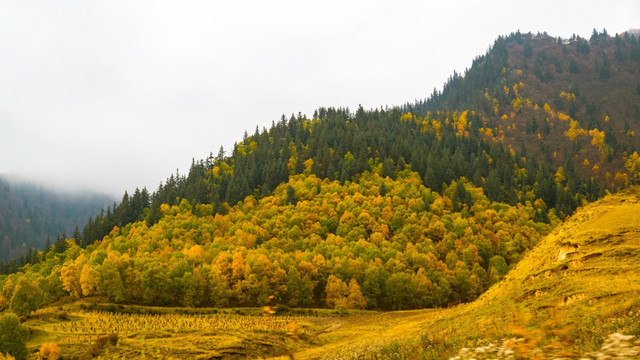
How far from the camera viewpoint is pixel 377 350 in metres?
19.0

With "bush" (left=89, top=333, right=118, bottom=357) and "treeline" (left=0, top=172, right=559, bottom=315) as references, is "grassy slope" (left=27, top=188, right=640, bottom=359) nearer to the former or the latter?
"bush" (left=89, top=333, right=118, bottom=357)

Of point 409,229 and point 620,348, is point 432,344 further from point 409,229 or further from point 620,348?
point 409,229

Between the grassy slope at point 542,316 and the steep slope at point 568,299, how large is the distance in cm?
6

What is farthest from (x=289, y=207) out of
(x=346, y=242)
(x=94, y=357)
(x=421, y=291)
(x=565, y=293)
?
(x=565, y=293)

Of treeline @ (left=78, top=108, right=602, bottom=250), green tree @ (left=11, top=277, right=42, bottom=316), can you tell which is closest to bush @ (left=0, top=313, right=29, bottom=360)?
green tree @ (left=11, top=277, right=42, bottom=316)

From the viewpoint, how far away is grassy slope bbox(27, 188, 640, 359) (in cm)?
1314

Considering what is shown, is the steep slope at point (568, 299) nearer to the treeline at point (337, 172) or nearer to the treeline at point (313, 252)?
the treeline at point (313, 252)

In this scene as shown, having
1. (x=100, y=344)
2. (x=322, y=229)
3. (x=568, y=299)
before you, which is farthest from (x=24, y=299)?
(x=568, y=299)

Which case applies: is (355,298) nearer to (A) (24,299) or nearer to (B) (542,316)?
(A) (24,299)

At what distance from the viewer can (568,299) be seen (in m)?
23.5

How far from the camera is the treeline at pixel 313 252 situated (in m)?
91.5

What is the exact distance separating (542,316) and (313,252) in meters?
90.2

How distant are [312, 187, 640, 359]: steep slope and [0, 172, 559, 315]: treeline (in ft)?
199

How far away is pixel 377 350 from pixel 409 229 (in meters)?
106
